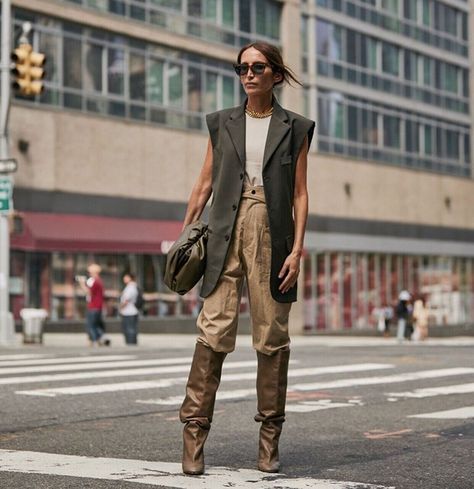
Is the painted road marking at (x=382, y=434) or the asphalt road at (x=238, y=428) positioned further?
the painted road marking at (x=382, y=434)

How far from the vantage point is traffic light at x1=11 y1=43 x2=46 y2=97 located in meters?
22.6

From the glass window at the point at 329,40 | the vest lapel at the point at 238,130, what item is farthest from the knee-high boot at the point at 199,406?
the glass window at the point at 329,40

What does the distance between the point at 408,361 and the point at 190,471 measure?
11581 mm

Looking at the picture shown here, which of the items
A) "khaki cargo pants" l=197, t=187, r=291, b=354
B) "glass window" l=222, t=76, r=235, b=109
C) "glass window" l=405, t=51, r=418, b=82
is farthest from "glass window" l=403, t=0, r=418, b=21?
"khaki cargo pants" l=197, t=187, r=291, b=354

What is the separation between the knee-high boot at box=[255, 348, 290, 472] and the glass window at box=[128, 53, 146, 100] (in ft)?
103

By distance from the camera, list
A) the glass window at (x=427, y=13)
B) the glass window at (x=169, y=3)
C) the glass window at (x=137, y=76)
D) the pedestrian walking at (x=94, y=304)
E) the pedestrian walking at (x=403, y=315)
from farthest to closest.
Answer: the glass window at (x=427, y=13), the glass window at (x=169, y=3), the glass window at (x=137, y=76), the pedestrian walking at (x=403, y=315), the pedestrian walking at (x=94, y=304)

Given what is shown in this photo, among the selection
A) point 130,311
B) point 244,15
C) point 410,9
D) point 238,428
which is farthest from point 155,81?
point 238,428

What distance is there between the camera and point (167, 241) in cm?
3772

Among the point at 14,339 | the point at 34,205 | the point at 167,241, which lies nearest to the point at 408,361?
the point at 14,339

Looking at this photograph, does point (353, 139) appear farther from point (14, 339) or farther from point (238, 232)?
point (238, 232)

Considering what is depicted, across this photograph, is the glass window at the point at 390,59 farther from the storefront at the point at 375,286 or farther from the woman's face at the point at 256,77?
the woman's face at the point at 256,77

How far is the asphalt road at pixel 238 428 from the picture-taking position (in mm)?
6384

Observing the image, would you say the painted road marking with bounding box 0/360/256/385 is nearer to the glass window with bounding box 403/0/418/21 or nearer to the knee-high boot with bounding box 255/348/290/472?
the knee-high boot with bounding box 255/348/290/472

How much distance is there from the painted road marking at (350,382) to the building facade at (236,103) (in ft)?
63.5
